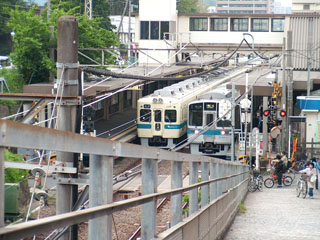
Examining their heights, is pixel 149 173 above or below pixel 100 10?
below

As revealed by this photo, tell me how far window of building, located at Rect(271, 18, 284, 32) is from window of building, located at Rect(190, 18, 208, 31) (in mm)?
5203

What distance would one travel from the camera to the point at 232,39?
54.8 metres

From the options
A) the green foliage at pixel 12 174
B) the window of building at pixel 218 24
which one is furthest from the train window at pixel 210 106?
the window of building at pixel 218 24

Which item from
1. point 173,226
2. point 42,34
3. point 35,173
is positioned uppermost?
point 42,34

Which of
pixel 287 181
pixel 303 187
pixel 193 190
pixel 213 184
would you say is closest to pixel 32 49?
pixel 287 181

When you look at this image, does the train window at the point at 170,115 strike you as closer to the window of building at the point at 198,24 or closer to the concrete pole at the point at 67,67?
the concrete pole at the point at 67,67

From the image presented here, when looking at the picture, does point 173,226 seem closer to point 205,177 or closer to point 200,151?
point 205,177

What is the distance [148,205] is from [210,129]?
24.4 metres

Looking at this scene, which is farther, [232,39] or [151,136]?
[232,39]

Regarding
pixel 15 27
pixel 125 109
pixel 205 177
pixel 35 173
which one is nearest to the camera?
pixel 35 173

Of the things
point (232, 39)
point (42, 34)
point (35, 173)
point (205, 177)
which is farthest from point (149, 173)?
point (232, 39)

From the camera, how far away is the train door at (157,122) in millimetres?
29930

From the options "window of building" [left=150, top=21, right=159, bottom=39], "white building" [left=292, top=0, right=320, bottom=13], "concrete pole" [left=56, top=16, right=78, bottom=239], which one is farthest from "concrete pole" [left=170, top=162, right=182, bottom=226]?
"white building" [left=292, top=0, right=320, bottom=13]

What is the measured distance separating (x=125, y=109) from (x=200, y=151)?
717 centimetres
